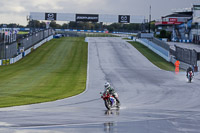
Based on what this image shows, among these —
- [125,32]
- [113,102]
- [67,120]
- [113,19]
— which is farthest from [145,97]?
[125,32]

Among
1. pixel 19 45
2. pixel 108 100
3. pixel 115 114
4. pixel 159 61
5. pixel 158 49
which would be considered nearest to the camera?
pixel 115 114

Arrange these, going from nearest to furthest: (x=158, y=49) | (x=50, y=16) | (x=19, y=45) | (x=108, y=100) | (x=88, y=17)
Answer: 1. (x=108, y=100)
2. (x=19, y=45)
3. (x=158, y=49)
4. (x=88, y=17)
5. (x=50, y=16)

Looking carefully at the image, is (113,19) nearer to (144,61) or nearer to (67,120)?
(144,61)

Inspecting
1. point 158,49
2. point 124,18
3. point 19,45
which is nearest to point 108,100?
point 19,45

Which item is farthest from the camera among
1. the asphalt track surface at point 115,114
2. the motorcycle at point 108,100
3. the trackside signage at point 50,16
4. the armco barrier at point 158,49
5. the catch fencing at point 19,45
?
the trackside signage at point 50,16

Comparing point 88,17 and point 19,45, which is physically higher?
point 88,17

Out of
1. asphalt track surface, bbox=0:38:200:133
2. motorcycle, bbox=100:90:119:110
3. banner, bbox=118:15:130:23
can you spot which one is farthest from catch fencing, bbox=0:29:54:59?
motorcycle, bbox=100:90:119:110

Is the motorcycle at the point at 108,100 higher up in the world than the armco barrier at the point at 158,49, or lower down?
lower down

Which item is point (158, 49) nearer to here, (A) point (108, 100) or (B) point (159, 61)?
(B) point (159, 61)

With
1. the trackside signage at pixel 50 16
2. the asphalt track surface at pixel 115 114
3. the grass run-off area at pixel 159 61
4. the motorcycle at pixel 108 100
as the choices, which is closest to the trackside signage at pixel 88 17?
the trackside signage at pixel 50 16

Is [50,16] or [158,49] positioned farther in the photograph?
[50,16]

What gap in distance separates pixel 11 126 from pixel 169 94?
530 inches

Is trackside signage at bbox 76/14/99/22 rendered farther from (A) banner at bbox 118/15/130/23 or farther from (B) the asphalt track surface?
(B) the asphalt track surface

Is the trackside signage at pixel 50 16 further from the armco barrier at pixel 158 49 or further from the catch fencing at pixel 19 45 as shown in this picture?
the armco barrier at pixel 158 49
